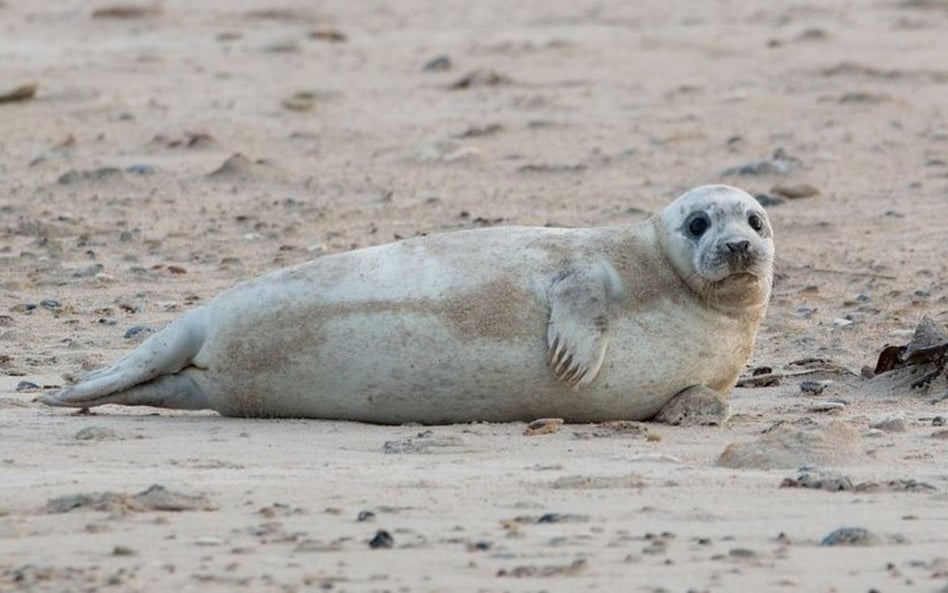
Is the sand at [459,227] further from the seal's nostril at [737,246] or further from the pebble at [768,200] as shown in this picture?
the seal's nostril at [737,246]

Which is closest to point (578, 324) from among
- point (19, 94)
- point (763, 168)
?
point (763, 168)

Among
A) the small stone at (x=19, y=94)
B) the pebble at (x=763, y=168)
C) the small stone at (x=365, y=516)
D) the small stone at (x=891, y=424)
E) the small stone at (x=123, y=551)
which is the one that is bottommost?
the small stone at (x=891, y=424)

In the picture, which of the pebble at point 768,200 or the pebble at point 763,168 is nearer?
the pebble at point 768,200

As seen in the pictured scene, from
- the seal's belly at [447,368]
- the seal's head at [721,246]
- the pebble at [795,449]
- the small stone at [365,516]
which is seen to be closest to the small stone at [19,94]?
the seal's belly at [447,368]

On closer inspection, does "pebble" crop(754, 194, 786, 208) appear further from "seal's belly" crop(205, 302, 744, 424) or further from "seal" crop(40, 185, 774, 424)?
"seal's belly" crop(205, 302, 744, 424)

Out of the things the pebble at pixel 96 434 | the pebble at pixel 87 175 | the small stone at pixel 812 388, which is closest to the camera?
the pebble at pixel 96 434

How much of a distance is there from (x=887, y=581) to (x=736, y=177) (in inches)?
258

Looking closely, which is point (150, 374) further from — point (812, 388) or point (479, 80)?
point (479, 80)

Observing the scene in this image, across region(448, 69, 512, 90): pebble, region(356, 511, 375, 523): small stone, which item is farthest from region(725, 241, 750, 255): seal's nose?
region(448, 69, 512, 90): pebble

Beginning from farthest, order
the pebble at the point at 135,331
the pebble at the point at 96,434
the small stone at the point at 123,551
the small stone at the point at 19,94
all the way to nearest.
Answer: the small stone at the point at 19,94 < the pebble at the point at 135,331 < the pebble at the point at 96,434 < the small stone at the point at 123,551

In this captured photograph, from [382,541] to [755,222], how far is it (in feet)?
7.25

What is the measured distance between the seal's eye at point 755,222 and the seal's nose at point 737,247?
0.17 meters

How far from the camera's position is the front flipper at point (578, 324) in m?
5.97

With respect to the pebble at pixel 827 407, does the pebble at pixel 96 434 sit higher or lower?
higher
